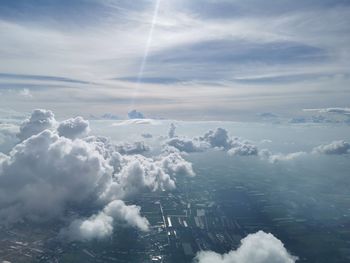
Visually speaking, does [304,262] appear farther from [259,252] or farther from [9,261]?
[9,261]

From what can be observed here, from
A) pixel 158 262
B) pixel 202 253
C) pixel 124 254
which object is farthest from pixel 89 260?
pixel 202 253

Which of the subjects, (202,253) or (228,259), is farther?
(202,253)

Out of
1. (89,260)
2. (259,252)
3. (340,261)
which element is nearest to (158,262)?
(89,260)

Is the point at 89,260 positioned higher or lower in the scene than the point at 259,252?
lower

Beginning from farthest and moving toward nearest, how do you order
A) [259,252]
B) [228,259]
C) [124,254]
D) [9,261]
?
1. [124,254]
2. [9,261]
3. [228,259]
4. [259,252]

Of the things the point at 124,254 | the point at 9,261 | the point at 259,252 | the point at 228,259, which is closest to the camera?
the point at 259,252

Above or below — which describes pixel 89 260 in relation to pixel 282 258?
below

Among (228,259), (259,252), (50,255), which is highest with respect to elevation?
(259,252)

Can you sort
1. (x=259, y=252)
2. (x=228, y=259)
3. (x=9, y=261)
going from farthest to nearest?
(x=9, y=261) < (x=228, y=259) < (x=259, y=252)

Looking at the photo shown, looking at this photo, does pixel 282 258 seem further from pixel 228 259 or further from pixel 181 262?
pixel 181 262

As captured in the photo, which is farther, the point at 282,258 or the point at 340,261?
the point at 340,261
